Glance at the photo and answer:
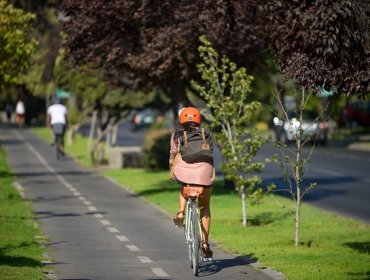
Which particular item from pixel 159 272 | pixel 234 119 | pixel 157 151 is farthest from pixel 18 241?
pixel 157 151

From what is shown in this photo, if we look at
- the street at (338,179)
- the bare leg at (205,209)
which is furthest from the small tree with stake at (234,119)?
the bare leg at (205,209)

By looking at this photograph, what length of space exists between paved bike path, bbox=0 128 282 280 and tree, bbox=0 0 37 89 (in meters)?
2.88

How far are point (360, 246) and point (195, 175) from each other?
3.63 m

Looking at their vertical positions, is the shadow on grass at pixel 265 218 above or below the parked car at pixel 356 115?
below

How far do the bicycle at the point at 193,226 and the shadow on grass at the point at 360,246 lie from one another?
2.69 meters

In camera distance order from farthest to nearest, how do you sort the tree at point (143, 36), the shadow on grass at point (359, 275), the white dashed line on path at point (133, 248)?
the tree at point (143, 36) → the white dashed line on path at point (133, 248) → the shadow on grass at point (359, 275)

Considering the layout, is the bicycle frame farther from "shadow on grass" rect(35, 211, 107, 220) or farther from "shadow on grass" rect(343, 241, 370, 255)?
"shadow on grass" rect(35, 211, 107, 220)

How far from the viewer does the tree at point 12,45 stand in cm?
2861

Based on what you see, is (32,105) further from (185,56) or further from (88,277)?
(88,277)

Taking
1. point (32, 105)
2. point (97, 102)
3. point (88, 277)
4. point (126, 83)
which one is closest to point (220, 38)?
point (126, 83)

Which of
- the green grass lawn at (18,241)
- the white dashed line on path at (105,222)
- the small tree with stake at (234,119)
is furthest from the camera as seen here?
the white dashed line on path at (105,222)

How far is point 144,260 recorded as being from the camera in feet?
48.9

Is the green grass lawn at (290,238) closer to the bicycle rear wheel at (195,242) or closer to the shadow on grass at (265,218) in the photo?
the shadow on grass at (265,218)

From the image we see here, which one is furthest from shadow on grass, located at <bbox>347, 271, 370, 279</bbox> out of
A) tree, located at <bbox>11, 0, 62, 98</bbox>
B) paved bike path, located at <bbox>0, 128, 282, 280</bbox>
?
tree, located at <bbox>11, 0, 62, 98</bbox>
